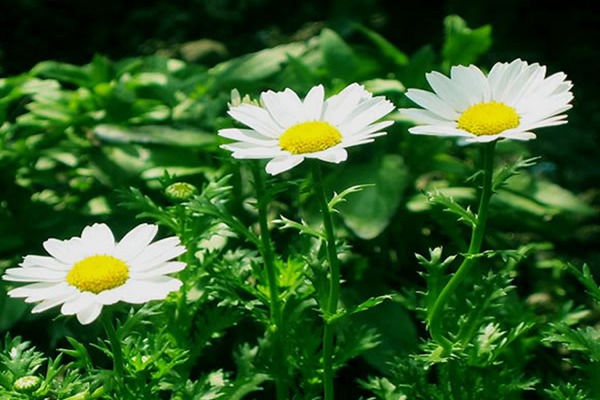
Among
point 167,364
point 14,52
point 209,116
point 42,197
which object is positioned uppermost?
point 167,364

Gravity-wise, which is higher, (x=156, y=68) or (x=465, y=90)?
(x=465, y=90)

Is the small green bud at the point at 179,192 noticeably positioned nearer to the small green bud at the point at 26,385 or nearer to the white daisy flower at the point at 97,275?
the white daisy flower at the point at 97,275

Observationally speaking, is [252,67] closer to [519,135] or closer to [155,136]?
[155,136]

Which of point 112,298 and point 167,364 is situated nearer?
point 112,298

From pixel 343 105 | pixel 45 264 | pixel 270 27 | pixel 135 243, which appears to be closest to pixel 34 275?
pixel 45 264

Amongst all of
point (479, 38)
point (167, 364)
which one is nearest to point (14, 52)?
point (479, 38)

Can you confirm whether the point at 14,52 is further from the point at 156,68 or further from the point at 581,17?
the point at 581,17

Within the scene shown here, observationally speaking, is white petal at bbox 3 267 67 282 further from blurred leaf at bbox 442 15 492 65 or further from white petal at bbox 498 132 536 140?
blurred leaf at bbox 442 15 492 65
